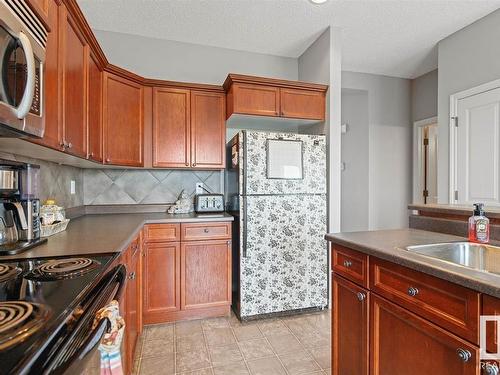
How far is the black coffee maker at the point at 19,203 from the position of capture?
4.11ft

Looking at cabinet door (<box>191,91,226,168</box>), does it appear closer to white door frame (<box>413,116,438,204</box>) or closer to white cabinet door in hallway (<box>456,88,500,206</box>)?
white cabinet door in hallway (<box>456,88,500,206</box>)

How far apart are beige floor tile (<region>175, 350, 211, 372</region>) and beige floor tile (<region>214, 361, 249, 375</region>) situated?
0.09m

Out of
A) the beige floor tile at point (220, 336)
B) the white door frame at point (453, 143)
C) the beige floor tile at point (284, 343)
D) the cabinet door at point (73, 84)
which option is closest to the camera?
the cabinet door at point (73, 84)

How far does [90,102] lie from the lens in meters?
1.99

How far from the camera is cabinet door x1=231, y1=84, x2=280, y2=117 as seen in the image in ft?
8.78

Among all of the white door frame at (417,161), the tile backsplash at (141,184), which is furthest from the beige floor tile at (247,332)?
the white door frame at (417,161)

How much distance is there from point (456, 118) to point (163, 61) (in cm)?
326

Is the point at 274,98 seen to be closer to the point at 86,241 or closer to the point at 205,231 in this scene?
the point at 205,231

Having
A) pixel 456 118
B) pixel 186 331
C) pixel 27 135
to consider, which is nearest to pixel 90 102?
pixel 27 135

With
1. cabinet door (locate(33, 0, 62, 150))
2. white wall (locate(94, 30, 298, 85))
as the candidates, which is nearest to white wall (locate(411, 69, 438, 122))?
white wall (locate(94, 30, 298, 85))

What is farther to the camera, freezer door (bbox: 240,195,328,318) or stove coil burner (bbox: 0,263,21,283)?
freezer door (bbox: 240,195,328,318)

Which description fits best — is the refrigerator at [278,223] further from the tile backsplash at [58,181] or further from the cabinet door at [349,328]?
the tile backsplash at [58,181]

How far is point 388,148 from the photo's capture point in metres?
4.16

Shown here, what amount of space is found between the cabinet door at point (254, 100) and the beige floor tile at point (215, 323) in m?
1.91
